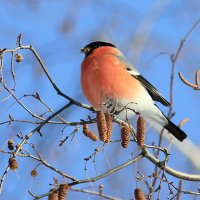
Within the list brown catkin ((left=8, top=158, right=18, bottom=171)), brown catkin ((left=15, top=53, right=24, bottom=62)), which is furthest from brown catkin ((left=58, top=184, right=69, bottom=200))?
brown catkin ((left=15, top=53, right=24, bottom=62))

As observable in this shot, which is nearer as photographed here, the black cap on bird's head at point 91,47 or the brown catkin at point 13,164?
the brown catkin at point 13,164

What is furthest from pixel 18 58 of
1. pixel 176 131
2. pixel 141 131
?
pixel 176 131

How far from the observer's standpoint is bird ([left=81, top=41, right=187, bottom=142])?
2.68 m

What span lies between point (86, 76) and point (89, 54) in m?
0.32

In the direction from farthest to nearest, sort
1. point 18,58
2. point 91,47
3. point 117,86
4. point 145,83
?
point 91,47 → point 145,83 → point 117,86 → point 18,58

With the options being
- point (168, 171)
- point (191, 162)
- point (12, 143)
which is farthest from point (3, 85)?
point (191, 162)

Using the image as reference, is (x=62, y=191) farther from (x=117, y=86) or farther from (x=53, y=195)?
(x=117, y=86)

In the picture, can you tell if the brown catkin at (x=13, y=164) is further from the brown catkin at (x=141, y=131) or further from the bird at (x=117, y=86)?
the bird at (x=117, y=86)

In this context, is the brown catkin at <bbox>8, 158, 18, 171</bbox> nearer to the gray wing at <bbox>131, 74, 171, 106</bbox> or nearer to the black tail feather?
the black tail feather

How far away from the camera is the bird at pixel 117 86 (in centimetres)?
268

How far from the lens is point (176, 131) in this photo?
2799 mm

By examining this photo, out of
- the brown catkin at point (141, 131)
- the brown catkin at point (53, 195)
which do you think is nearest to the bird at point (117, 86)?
the brown catkin at point (141, 131)

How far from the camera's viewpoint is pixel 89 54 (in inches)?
120

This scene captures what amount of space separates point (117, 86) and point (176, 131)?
0.43 metres
